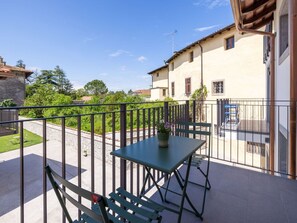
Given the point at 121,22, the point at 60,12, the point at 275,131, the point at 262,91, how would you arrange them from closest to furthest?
the point at 275,131 < the point at 262,91 < the point at 60,12 < the point at 121,22

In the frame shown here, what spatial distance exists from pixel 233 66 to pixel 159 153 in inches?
381

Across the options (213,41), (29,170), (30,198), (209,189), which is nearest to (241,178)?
(209,189)

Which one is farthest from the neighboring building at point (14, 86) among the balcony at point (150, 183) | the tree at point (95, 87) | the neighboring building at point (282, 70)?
the tree at point (95, 87)

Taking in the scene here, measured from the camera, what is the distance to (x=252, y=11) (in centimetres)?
412

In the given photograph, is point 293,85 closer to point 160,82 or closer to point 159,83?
point 160,82

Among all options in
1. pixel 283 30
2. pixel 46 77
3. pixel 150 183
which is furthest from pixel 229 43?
pixel 46 77

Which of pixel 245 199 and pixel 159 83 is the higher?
pixel 159 83

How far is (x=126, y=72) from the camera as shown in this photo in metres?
37.0

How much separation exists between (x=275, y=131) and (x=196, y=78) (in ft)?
25.6

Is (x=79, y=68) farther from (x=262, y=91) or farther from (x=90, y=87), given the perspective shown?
(x=262, y=91)

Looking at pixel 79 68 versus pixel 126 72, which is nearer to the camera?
pixel 79 68

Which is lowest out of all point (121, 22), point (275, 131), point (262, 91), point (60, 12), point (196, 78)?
point (275, 131)

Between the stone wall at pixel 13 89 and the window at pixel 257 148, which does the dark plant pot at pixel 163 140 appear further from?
the stone wall at pixel 13 89

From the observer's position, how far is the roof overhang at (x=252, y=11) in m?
3.24
